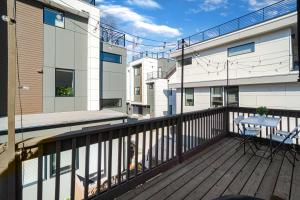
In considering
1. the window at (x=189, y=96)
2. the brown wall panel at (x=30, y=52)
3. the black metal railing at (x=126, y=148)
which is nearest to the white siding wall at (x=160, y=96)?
the window at (x=189, y=96)

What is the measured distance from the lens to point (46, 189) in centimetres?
633

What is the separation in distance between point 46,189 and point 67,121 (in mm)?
2287

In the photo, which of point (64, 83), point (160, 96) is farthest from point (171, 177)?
point (160, 96)

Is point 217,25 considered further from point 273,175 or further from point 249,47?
point 273,175

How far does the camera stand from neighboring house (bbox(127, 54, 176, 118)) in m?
24.2

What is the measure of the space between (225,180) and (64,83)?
33.0 feet

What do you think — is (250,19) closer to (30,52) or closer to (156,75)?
(30,52)

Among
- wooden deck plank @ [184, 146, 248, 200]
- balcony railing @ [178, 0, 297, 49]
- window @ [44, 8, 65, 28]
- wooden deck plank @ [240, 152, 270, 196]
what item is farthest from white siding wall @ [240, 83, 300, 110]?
window @ [44, 8, 65, 28]

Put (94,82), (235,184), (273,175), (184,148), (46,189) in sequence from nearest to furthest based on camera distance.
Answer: (235,184), (273,175), (184,148), (46,189), (94,82)

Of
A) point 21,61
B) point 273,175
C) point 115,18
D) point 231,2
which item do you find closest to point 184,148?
point 273,175

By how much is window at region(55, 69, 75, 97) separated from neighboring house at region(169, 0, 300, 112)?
8.22 meters

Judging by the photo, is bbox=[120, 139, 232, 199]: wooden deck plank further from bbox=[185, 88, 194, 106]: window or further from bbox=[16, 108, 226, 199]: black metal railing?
bbox=[185, 88, 194, 106]: window

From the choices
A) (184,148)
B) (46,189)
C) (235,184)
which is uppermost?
(184,148)

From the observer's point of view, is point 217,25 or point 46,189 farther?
point 217,25
